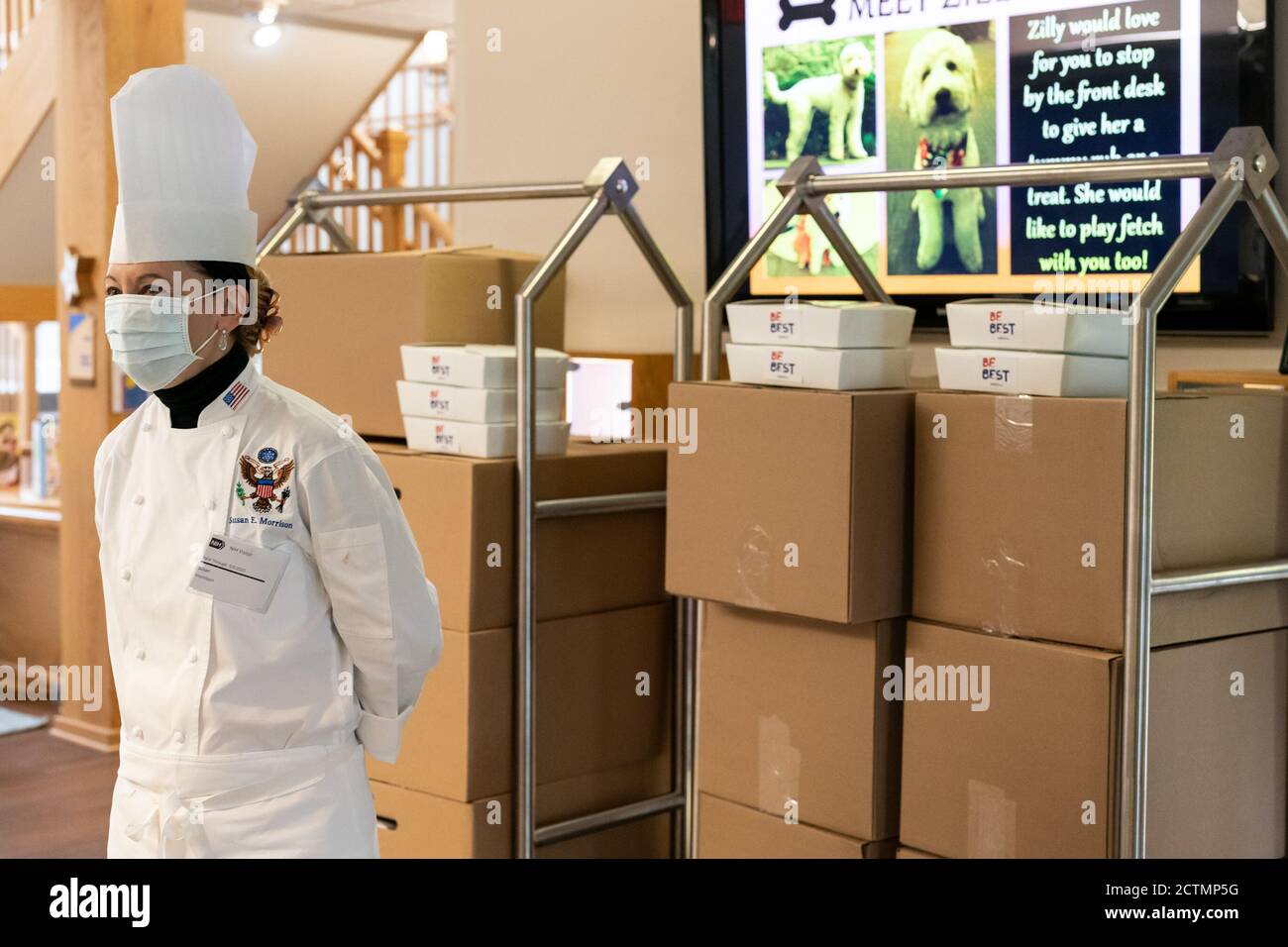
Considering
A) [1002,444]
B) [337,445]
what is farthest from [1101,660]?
[337,445]

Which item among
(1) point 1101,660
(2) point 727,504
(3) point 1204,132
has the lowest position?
(1) point 1101,660

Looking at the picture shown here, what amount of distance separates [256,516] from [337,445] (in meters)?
0.12

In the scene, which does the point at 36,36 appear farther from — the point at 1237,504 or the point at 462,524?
the point at 1237,504

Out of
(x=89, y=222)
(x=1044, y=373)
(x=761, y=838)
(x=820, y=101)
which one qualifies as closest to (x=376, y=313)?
(x=820, y=101)

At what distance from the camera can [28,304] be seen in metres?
6.00

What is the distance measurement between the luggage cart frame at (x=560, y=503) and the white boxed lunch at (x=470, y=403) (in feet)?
0.21

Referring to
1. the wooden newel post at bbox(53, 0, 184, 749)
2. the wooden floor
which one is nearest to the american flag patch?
the wooden floor

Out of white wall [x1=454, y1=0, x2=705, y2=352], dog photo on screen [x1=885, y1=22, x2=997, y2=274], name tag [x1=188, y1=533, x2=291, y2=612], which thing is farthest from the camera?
white wall [x1=454, y1=0, x2=705, y2=352]

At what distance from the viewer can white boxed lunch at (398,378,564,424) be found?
112 inches

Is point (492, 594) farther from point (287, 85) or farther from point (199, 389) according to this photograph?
point (287, 85)

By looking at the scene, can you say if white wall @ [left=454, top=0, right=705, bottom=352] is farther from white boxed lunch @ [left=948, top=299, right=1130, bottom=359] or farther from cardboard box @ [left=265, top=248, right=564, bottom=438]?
white boxed lunch @ [left=948, top=299, right=1130, bottom=359]

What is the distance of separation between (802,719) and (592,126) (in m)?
1.71

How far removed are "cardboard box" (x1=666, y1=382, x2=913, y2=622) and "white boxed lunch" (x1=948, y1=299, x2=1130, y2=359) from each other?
18cm

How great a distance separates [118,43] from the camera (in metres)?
4.71
